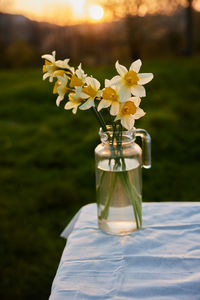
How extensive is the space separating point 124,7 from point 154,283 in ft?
24.9

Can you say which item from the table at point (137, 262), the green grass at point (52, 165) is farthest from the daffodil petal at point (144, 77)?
the green grass at point (52, 165)

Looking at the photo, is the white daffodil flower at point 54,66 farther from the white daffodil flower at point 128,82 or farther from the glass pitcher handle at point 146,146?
the glass pitcher handle at point 146,146

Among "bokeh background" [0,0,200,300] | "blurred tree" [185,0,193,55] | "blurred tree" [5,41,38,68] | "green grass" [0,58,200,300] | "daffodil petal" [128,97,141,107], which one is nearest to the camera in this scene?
"daffodil petal" [128,97,141,107]

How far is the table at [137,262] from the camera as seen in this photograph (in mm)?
715

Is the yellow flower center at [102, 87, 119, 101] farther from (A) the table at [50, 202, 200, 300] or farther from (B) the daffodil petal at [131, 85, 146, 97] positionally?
(A) the table at [50, 202, 200, 300]

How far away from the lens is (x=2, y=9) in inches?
296

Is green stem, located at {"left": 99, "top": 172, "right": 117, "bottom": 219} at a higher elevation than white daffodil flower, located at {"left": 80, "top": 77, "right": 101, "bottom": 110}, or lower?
lower

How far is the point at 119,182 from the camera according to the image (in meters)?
0.91

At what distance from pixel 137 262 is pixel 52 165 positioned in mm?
2776

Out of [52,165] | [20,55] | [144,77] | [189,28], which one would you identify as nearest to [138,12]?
[189,28]

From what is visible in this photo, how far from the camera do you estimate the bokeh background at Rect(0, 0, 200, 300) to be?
2.40 metres

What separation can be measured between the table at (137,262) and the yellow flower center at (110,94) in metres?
0.37

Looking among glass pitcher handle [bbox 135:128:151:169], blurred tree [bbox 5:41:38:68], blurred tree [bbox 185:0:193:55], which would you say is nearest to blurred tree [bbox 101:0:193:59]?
blurred tree [bbox 185:0:193:55]

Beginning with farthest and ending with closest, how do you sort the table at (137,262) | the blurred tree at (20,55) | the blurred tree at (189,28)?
the blurred tree at (20,55) < the blurred tree at (189,28) < the table at (137,262)
